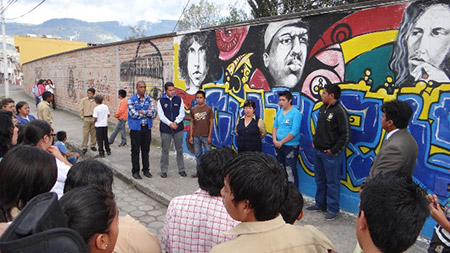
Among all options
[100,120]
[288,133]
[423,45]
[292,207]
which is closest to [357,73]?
[423,45]

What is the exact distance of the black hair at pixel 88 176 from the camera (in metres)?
2.26

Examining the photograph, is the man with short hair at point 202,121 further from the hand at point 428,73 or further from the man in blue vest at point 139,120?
the hand at point 428,73

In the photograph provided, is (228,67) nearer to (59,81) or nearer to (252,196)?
(252,196)

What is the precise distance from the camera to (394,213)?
1.36 meters

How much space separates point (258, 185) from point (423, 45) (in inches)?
134

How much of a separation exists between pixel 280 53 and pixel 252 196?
4.32m

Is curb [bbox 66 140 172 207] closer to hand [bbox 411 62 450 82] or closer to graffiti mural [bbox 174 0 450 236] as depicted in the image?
graffiti mural [bbox 174 0 450 236]

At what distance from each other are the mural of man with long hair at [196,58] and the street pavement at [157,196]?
A: 6.28ft

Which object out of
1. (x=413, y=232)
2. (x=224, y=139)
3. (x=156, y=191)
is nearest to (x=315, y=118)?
(x=224, y=139)

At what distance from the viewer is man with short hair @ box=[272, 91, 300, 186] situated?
491 cm

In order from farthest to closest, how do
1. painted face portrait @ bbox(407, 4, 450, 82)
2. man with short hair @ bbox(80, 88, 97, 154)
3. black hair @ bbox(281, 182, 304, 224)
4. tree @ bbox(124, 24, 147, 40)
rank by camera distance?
tree @ bbox(124, 24, 147, 40) → man with short hair @ bbox(80, 88, 97, 154) → painted face portrait @ bbox(407, 4, 450, 82) → black hair @ bbox(281, 182, 304, 224)

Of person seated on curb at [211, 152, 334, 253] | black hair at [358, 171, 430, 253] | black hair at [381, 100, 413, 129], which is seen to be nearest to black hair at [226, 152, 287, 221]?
person seated on curb at [211, 152, 334, 253]

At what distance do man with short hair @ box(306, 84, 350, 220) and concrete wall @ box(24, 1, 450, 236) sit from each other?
0.30 metres

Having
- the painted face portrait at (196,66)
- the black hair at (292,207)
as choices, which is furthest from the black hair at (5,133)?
the painted face portrait at (196,66)
